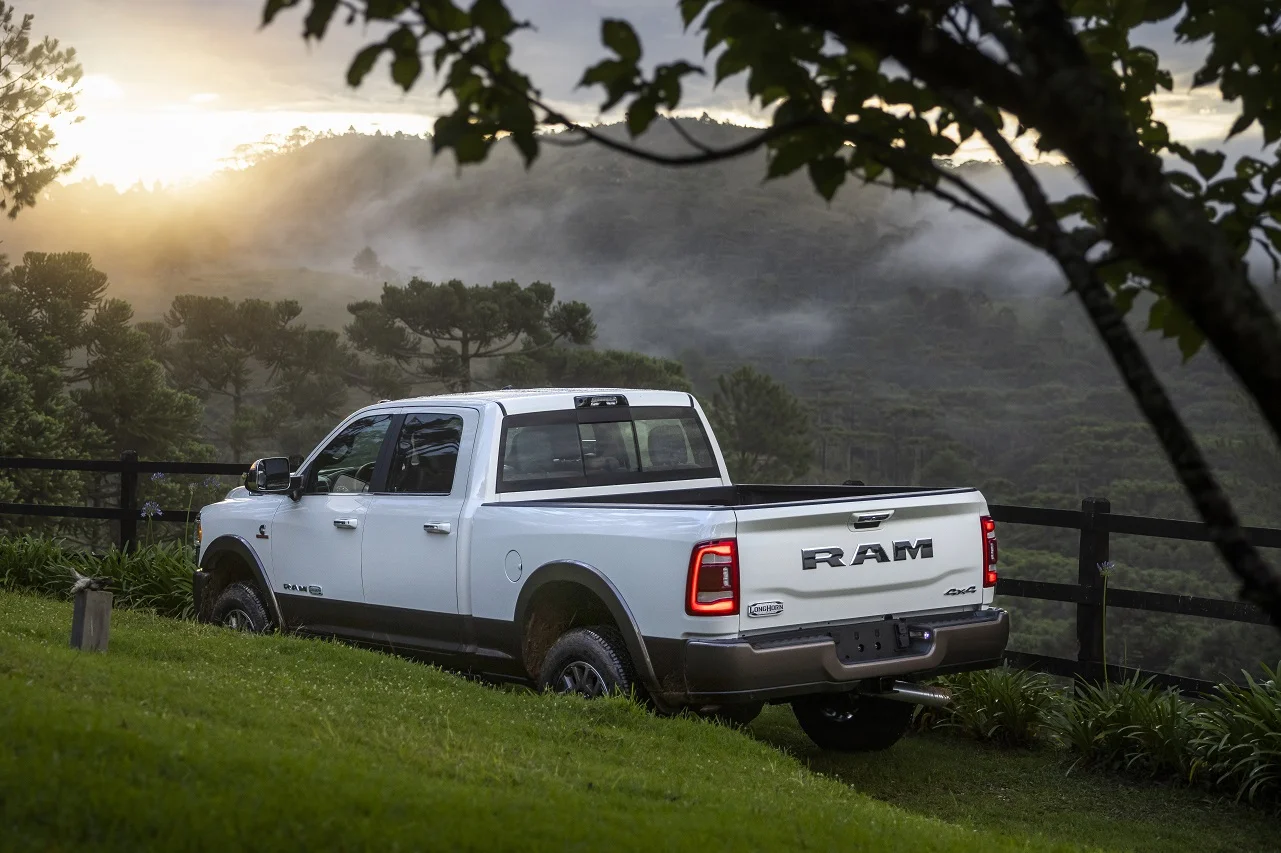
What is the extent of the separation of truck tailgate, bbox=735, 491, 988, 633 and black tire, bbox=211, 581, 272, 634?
4.50 metres

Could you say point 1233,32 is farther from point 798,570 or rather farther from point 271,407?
point 271,407

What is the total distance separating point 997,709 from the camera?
373 inches

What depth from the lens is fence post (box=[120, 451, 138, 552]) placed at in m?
15.7

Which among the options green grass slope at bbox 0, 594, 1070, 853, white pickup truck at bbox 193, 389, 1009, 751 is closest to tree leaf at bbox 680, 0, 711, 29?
green grass slope at bbox 0, 594, 1070, 853

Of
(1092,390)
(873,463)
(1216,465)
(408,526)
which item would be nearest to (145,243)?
(873,463)

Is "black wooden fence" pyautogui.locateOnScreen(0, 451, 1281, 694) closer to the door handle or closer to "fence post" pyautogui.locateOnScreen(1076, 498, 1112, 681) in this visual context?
"fence post" pyautogui.locateOnScreen(1076, 498, 1112, 681)

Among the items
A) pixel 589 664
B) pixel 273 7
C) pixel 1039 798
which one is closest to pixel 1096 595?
pixel 1039 798

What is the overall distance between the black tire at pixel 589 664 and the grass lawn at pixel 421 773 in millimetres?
175

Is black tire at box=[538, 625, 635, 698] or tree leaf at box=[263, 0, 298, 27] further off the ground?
tree leaf at box=[263, 0, 298, 27]

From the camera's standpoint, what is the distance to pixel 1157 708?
28.9ft

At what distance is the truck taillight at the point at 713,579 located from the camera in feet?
22.9

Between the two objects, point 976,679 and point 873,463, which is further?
point 873,463

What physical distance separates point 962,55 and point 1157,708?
641 centimetres

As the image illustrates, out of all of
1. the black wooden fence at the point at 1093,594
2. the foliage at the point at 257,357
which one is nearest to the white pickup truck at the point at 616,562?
the black wooden fence at the point at 1093,594
